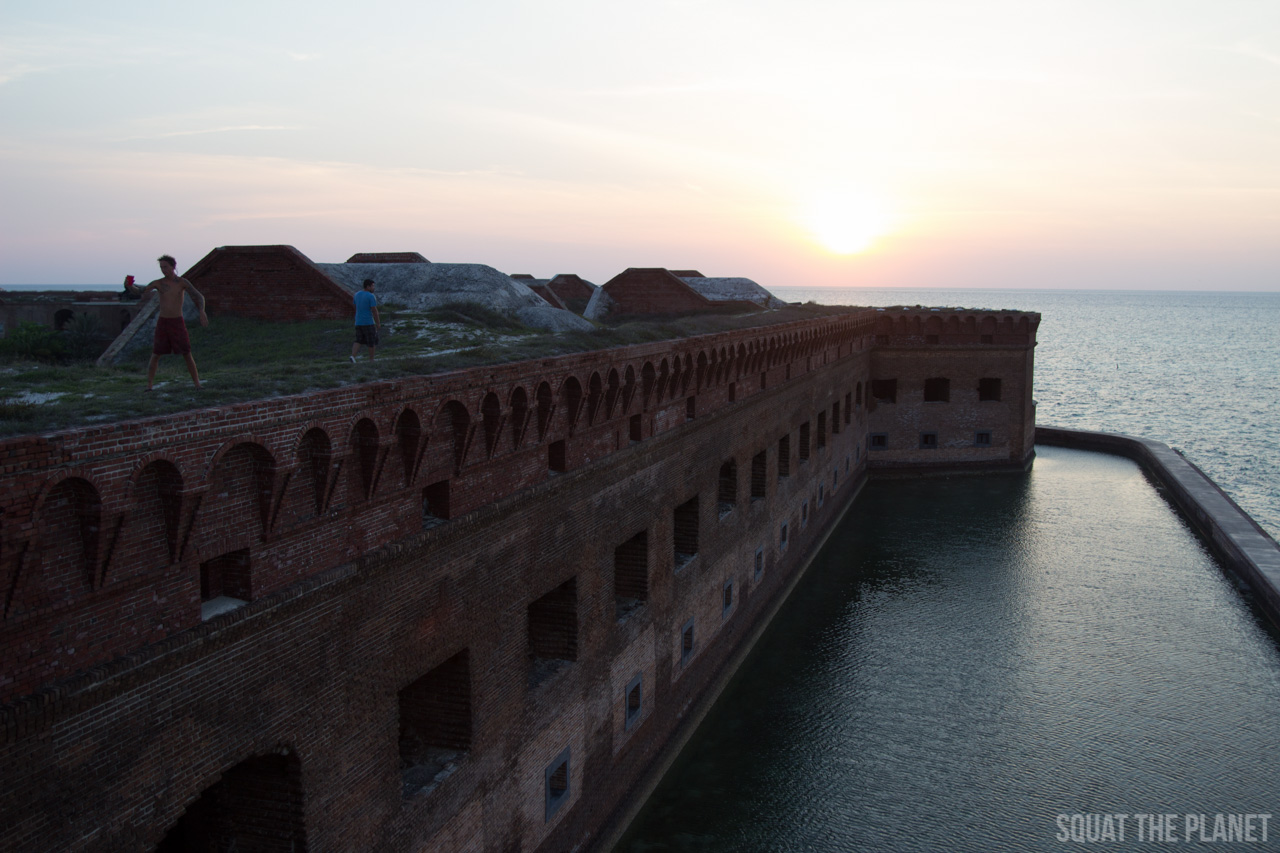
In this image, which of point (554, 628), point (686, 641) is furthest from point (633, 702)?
point (554, 628)

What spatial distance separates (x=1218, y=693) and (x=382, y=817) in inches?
608

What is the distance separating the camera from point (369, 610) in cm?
728

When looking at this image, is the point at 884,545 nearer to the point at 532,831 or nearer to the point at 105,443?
the point at 532,831

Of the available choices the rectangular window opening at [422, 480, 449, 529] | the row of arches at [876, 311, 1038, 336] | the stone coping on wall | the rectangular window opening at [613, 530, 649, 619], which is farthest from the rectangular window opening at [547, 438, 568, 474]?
the row of arches at [876, 311, 1038, 336]

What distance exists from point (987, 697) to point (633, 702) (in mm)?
6855

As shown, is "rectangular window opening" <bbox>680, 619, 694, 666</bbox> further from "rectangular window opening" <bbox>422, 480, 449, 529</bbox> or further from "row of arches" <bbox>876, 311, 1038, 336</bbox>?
"row of arches" <bbox>876, 311, 1038, 336</bbox>

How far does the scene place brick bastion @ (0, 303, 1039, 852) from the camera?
5.00 m

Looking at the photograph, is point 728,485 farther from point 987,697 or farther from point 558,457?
point 558,457

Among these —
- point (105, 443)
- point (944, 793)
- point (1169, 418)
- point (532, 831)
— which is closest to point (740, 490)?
point (944, 793)

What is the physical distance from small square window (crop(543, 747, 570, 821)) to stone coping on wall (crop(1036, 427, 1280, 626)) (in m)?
17.3

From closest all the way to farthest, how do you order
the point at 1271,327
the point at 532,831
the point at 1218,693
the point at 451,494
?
the point at 451,494 < the point at 532,831 < the point at 1218,693 < the point at 1271,327

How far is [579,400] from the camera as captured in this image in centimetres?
1065

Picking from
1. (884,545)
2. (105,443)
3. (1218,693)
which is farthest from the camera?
(884,545)

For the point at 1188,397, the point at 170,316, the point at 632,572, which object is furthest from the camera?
the point at 1188,397
